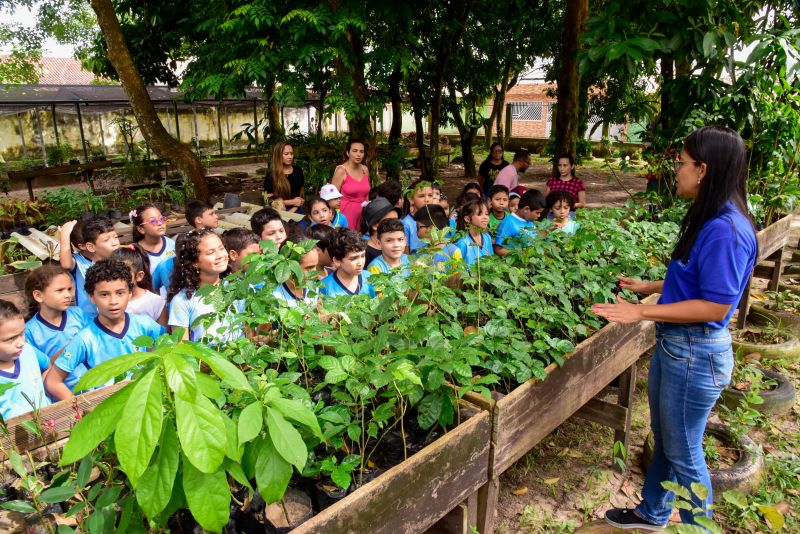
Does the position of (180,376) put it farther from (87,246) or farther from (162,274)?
(87,246)

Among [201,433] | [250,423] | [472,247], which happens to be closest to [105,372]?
[201,433]

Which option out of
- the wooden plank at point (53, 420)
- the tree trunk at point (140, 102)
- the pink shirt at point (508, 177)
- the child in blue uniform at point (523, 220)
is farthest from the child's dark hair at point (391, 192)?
the wooden plank at point (53, 420)

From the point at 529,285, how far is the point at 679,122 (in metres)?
3.10

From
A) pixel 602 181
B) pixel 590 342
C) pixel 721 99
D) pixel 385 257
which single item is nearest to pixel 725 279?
pixel 590 342

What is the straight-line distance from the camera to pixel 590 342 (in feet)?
8.23

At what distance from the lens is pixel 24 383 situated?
2510 millimetres

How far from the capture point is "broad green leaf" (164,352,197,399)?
1097mm

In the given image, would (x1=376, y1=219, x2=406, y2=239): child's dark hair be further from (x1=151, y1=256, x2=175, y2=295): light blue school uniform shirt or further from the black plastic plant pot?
the black plastic plant pot

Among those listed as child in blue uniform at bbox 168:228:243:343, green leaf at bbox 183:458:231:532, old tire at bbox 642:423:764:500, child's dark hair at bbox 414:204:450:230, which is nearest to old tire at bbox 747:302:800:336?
old tire at bbox 642:423:764:500

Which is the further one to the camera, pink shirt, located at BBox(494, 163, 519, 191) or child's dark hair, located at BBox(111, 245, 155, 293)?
pink shirt, located at BBox(494, 163, 519, 191)

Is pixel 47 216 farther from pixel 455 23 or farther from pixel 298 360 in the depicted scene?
pixel 455 23

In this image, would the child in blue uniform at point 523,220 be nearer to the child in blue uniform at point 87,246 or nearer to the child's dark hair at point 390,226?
the child's dark hair at point 390,226

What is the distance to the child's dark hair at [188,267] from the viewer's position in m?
3.08

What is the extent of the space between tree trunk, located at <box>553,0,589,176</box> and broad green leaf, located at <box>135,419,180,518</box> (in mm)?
6900
